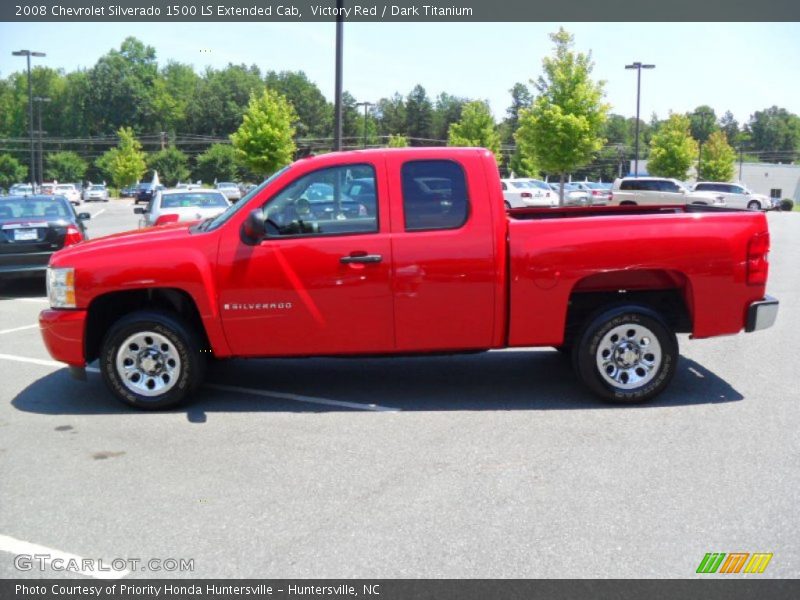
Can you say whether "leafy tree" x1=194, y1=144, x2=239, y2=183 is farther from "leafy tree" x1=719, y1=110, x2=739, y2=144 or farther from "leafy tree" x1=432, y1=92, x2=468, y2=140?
"leafy tree" x1=719, y1=110, x2=739, y2=144

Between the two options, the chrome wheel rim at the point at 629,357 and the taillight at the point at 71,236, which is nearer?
the chrome wheel rim at the point at 629,357

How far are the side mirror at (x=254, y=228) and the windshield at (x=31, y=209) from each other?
791 centimetres

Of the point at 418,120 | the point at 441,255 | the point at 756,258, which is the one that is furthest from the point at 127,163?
the point at 756,258

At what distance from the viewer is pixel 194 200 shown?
1686 cm

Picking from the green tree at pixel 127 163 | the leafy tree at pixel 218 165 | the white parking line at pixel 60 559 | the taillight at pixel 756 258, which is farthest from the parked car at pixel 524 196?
the leafy tree at pixel 218 165

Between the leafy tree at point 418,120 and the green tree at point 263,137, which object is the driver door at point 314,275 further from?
the leafy tree at point 418,120

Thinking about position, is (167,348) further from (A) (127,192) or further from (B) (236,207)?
(A) (127,192)

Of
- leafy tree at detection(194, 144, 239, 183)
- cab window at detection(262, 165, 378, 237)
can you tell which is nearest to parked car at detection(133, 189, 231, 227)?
cab window at detection(262, 165, 378, 237)

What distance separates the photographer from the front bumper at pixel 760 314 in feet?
20.9

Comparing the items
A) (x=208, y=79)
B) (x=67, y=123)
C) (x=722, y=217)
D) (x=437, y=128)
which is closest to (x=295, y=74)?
(x=208, y=79)

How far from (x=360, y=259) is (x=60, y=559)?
9.87ft

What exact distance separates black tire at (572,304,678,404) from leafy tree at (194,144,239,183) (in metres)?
102

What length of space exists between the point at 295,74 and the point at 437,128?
86.0ft
